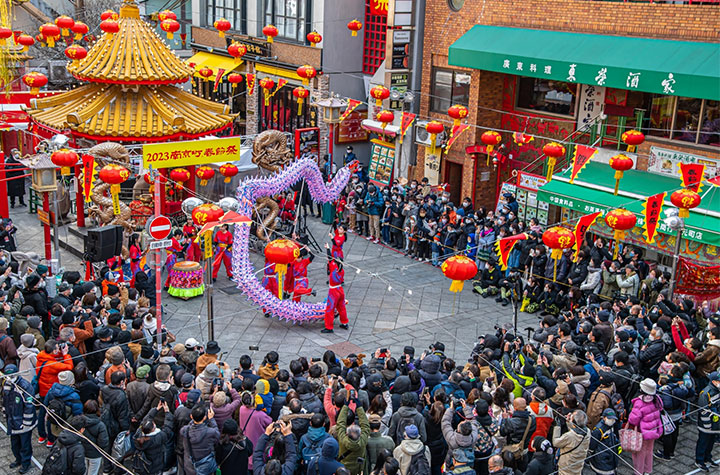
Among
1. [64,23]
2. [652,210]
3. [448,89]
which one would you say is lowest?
[652,210]

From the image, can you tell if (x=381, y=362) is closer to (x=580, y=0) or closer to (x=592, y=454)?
(x=592, y=454)

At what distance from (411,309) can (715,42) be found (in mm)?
8881

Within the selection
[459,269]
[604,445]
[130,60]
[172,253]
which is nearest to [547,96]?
[459,269]

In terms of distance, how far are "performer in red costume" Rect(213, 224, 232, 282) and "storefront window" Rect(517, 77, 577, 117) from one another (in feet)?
31.5

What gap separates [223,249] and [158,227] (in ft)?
21.6

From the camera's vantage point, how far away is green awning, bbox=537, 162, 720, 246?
1830 centimetres

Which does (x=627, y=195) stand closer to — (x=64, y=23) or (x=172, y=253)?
(x=172, y=253)

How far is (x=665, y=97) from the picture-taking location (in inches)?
819

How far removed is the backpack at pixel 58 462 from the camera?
34.4 ft

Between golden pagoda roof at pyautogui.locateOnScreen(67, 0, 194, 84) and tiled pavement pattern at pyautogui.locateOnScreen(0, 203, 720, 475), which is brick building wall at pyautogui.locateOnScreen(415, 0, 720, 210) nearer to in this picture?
tiled pavement pattern at pyautogui.locateOnScreen(0, 203, 720, 475)

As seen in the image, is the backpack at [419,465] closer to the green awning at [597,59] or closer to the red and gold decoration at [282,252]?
the red and gold decoration at [282,252]

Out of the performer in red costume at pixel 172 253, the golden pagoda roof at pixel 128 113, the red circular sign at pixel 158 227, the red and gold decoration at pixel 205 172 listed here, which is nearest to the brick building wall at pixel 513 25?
the golden pagoda roof at pixel 128 113

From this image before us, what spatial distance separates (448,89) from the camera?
25875 millimetres

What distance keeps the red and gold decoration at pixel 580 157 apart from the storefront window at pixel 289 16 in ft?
44.3
